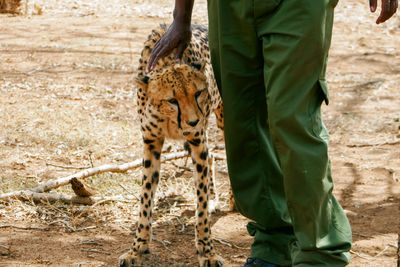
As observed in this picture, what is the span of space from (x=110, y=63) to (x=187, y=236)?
4.52m

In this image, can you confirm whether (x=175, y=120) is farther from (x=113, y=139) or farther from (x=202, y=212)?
(x=113, y=139)

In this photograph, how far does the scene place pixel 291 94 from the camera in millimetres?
2395

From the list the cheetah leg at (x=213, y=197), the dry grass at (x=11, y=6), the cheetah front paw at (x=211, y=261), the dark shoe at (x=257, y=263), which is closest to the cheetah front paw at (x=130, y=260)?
the cheetah front paw at (x=211, y=261)

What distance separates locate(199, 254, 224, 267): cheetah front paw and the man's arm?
127 centimetres

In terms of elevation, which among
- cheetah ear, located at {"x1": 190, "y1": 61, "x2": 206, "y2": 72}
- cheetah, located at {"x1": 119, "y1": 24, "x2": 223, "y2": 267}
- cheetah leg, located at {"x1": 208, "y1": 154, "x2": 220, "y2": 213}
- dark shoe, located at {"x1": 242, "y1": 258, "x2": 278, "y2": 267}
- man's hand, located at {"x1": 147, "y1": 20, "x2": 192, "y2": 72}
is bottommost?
cheetah leg, located at {"x1": 208, "y1": 154, "x2": 220, "y2": 213}

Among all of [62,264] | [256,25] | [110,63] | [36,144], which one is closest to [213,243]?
[62,264]

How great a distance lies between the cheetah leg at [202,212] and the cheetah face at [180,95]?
17 centimetres

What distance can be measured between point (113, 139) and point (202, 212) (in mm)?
2339

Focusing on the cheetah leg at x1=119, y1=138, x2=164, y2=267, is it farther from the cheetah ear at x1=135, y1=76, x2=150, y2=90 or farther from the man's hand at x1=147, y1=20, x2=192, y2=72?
the man's hand at x1=147, y1=20, x2=192, y2=72

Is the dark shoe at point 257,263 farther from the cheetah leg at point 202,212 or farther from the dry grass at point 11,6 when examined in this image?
the dry grass at point 11,6

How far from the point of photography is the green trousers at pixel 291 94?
2.37 meters

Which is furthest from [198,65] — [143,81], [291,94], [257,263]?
[257,263]

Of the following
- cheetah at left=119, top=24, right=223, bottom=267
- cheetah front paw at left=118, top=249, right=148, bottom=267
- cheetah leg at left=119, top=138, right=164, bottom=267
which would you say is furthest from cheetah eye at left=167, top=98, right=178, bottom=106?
cheetah front paw at left=118, top=249, right=148, bottom=267

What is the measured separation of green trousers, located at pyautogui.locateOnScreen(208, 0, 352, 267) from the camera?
7.77 ft
